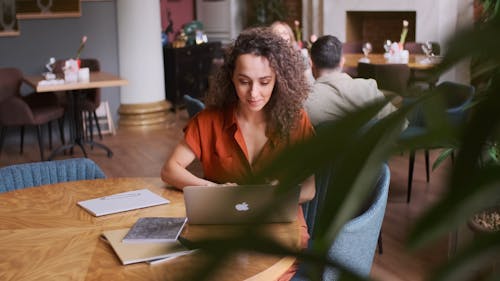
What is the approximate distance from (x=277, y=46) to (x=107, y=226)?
3.28 feet

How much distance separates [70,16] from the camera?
304 inches

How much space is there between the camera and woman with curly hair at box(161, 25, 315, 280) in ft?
8.38

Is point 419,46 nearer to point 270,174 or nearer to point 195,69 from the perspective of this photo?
point 195,69

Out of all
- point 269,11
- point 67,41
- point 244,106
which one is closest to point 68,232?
point 244,106

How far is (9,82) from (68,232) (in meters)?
5.47

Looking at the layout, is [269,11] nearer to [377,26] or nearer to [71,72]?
[377,26]

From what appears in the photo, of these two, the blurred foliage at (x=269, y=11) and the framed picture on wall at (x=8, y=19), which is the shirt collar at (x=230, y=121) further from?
A: the blurred foliage at (x=269, y=11)

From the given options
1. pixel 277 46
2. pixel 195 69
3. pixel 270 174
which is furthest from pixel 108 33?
pixel 270 174

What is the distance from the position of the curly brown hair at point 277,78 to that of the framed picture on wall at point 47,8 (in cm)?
543

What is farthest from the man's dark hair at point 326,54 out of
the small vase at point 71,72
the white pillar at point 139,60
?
the white pillar at point 139,60

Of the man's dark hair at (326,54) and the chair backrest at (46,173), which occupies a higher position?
the man's dark hair at (326,54)

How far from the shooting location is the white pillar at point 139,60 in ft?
26.6

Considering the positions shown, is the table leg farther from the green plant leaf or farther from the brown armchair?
the green plant leaf

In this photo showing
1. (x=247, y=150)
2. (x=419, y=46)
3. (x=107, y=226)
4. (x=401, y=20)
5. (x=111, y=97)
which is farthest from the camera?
(x=401, y=20)
